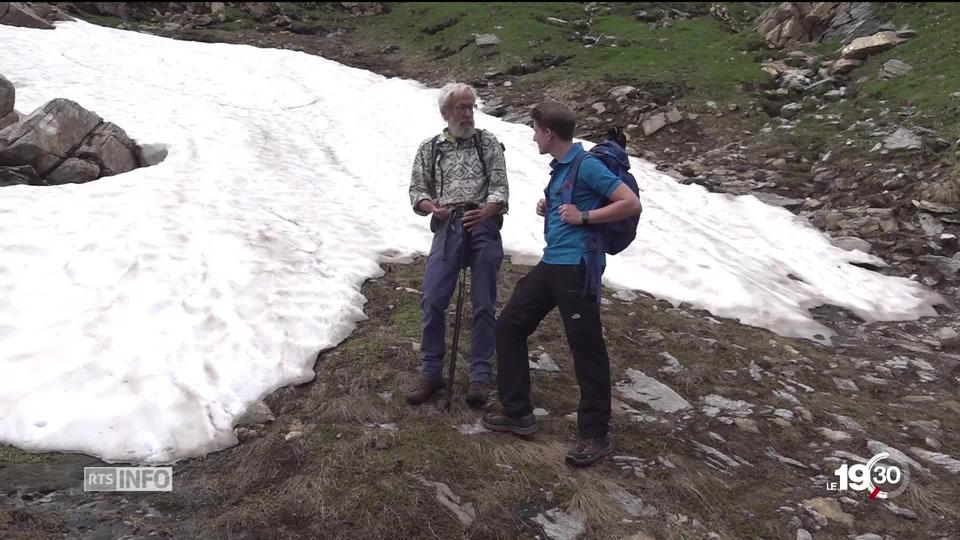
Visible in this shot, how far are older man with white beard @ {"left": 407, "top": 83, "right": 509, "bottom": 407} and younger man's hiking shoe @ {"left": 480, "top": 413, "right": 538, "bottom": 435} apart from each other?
0.42 m

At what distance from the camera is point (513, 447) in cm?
546

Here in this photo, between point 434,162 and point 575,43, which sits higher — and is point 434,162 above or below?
below

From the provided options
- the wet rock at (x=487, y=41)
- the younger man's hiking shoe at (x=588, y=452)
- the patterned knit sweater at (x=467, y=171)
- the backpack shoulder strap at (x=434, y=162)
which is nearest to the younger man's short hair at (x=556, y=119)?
the patterned knit sweater at (x=467, y=171)

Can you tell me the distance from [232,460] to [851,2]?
91.7 ft

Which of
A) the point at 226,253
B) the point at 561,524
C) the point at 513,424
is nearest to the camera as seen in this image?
the point at 561,524

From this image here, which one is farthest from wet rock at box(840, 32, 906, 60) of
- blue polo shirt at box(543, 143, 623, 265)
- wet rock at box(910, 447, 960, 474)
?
blue polo shirt at box(543, 143, 623, 265)

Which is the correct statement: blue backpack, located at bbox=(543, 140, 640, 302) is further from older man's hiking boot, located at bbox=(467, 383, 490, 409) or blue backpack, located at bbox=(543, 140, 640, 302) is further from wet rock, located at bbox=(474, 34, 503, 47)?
wet rock, located at bbox=(474, 34, 503, 47)

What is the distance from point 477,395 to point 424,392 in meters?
0.51

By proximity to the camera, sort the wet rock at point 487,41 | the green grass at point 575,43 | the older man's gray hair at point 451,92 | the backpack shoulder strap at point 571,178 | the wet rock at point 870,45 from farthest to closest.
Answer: the wet rock at point 487,41
the green grass at point 575,43
the wet rock at point 870,45
the older man's gray hair at point 451,92
the backpack shoulder strap at point 571,178

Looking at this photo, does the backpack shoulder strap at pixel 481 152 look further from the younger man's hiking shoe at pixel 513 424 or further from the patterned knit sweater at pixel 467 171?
the younger man's hiking shoe at pixel 513 424

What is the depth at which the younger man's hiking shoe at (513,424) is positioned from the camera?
18.6 feet

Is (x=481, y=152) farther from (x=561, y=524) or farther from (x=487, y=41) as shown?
(x=487, y=41)

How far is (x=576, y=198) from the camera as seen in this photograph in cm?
530

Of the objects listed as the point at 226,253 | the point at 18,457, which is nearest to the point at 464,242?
the point at 18,457
